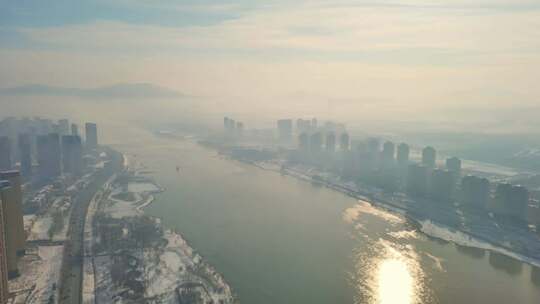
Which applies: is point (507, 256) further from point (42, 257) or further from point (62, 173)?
point (62, 173)

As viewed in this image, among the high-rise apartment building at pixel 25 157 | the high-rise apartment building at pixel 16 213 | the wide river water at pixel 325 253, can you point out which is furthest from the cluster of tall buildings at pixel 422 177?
the high-rise apartment building at pixel 25 157

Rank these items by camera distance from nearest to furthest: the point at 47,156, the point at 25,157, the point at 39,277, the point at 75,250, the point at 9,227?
the point at 39,277 → the point at 9,227 → the point at 75,250 → the point at 47,156 → the point at 25,157

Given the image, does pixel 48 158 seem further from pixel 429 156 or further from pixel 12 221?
pixel 429 156

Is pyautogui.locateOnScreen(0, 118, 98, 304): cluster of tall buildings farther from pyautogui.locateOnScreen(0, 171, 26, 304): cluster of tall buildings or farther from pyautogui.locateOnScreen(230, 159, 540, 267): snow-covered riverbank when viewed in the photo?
pyautogui.locateOnScreen(230, 159, 540, 267): snow-covered riverbank

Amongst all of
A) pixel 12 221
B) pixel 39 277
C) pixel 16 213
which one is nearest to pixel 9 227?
pixel 12 221

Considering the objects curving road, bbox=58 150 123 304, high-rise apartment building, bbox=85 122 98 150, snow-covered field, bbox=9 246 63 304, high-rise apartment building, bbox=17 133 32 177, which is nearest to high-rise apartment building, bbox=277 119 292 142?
high-rise apartment building, bbox=85 122 98 150

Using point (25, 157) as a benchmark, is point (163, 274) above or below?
below

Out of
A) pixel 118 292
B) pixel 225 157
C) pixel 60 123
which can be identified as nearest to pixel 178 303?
pixel 118 292
